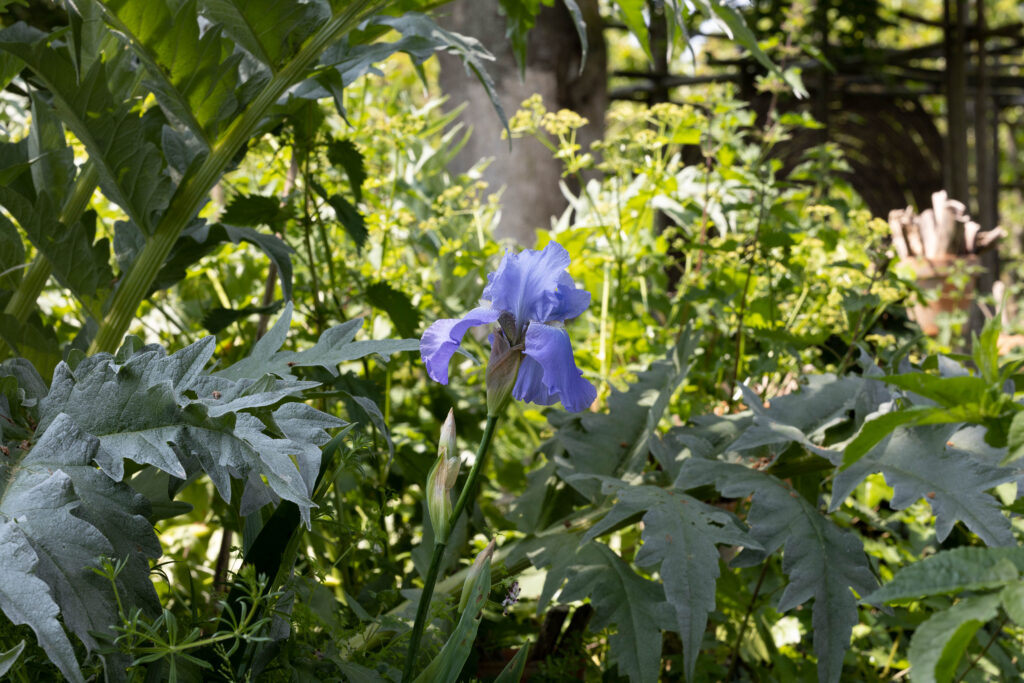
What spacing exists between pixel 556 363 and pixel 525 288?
7 centimetres

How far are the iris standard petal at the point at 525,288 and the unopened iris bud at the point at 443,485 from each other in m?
0.10

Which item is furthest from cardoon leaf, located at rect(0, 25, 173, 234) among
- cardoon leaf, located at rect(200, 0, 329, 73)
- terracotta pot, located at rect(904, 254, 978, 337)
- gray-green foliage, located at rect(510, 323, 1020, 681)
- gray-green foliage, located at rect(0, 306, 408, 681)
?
terracotta pot, located at rect(904, 254, 978, 337)

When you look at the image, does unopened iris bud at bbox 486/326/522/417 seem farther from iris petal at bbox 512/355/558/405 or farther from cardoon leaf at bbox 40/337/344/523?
cardoon leaf at bbox 40/337/344/523

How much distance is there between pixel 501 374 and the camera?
625 mm

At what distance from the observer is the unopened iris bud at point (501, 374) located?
0.62 m

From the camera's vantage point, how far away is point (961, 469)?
803mm

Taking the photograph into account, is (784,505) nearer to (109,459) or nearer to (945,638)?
(945,638)

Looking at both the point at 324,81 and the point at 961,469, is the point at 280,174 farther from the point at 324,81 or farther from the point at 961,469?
the point at 961,469

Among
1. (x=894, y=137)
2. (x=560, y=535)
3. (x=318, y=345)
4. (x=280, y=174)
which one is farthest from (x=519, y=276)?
(x=894, y=137)

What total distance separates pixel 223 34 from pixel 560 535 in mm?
696

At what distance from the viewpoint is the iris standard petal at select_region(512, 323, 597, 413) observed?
2.01 ft

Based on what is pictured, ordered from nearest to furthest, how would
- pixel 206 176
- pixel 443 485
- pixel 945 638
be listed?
pixel 945 638 < pixel 443 485 < pixel 206 176

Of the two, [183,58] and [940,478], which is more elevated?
[183,58]

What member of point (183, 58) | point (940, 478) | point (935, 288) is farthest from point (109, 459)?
point (935, 288)
